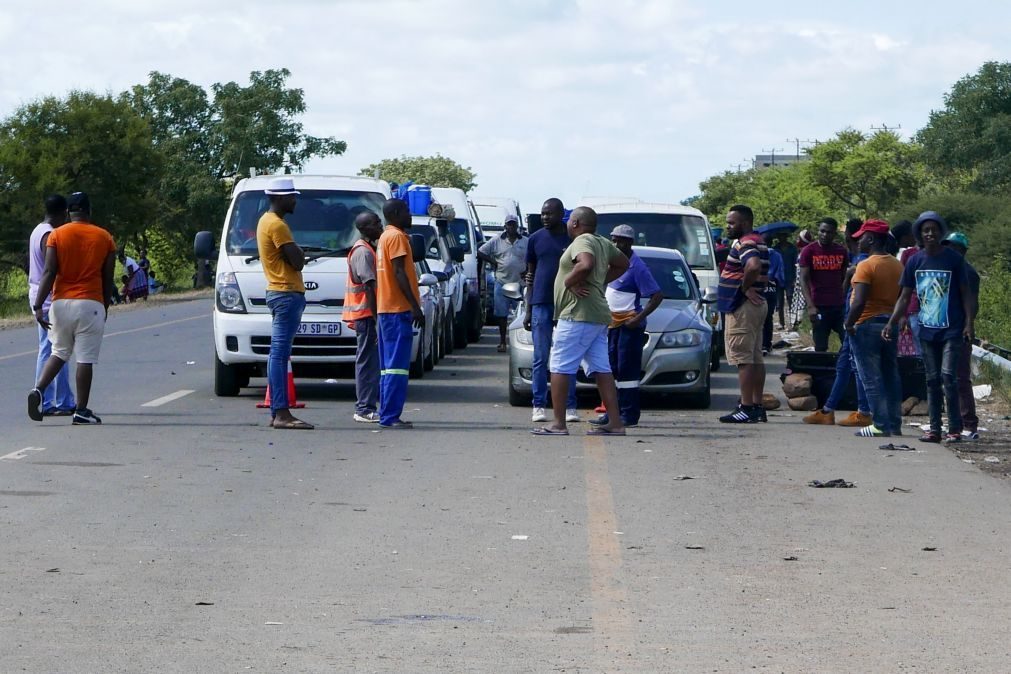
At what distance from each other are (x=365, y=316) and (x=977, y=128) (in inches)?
2666

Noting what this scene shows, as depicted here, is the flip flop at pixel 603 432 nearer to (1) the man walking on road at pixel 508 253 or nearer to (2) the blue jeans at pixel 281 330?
(2) the blue jeans at pixel 281 330

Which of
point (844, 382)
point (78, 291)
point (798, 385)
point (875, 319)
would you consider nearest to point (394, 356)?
point (78, 291)

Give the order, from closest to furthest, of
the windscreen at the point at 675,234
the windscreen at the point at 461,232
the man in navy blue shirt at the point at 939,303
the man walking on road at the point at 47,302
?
the man in navy blue shirt at the point at 939,303, the man walking on road at the point at 47,302, the windscreen at the point at 675,234, the windscreen at the point at 461,232

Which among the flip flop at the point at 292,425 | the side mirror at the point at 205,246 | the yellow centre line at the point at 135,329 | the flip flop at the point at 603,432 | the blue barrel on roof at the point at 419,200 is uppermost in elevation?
the blue barrel on roof at the point at 419,200

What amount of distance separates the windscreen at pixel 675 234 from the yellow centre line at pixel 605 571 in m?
9.69

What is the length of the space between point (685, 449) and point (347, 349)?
4677 millimetres

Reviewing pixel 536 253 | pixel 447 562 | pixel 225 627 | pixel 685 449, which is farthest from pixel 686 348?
pixel 225 627

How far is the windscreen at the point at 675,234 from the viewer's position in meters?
20.6

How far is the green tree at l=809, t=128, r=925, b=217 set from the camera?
286 feet

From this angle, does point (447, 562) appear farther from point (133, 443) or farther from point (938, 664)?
point (133, 443)

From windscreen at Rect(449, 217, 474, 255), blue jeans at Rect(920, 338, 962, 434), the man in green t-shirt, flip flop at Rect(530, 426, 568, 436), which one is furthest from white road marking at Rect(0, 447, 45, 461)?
windscreen at Rect(449, 217, 474, 255)

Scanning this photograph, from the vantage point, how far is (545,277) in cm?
1396

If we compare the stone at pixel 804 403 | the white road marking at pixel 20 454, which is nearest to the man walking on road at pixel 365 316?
the white road marking at pixel 20 454

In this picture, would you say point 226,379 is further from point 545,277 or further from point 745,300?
point 745,300
